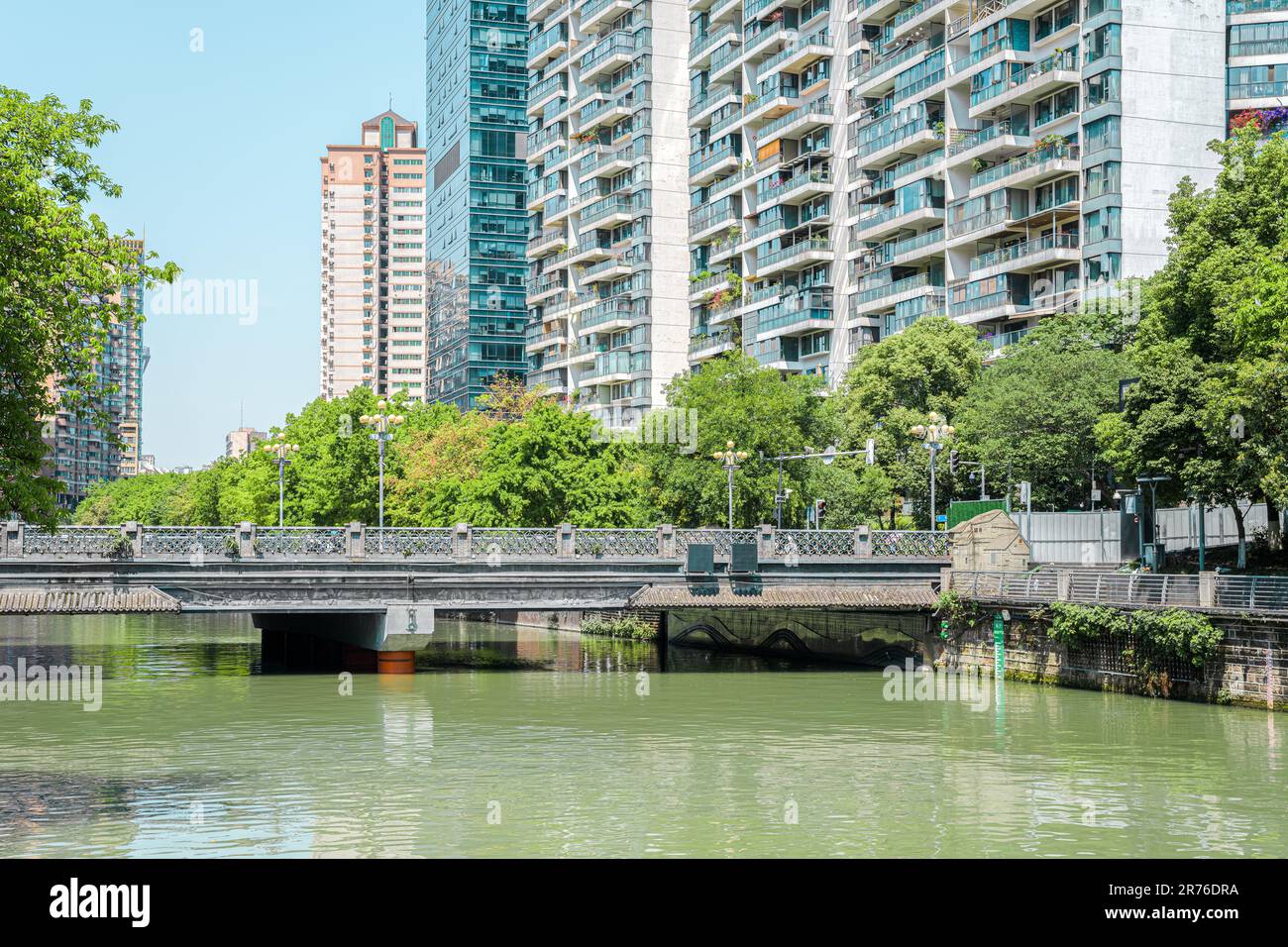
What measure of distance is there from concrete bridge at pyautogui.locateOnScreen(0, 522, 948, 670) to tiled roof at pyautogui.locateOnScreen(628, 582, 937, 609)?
0.95 feet

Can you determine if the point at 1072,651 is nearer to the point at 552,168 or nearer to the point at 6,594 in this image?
the point at 6,594

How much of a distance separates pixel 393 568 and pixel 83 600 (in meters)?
8.81

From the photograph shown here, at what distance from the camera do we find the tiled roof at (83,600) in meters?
38.6

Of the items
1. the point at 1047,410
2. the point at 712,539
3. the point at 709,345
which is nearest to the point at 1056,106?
the point at 1047,410

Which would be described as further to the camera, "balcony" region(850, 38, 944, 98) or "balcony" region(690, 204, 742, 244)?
"balcony" region(690, 204, 742, 244)

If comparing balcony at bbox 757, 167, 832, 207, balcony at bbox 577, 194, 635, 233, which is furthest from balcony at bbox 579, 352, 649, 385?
balcony at bbox 757, 167, 832, 207

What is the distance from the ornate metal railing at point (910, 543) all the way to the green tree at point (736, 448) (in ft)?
40.8

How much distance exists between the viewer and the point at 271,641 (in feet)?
189

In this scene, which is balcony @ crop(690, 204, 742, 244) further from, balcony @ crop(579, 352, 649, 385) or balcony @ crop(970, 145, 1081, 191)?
balcony @ crop(970, 145, 1081, 191)

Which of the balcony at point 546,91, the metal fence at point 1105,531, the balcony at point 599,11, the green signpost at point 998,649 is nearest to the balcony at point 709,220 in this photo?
the balcony at point 599,11

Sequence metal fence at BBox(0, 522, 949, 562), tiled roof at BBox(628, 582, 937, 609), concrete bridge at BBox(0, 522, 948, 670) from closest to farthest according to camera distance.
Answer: concrete bridge at BBox(0, 522, 948, 670) → metal fence at BBox(0, 522, 949, 562) → tiled roof at BBox(628, 582, 937, 609)
